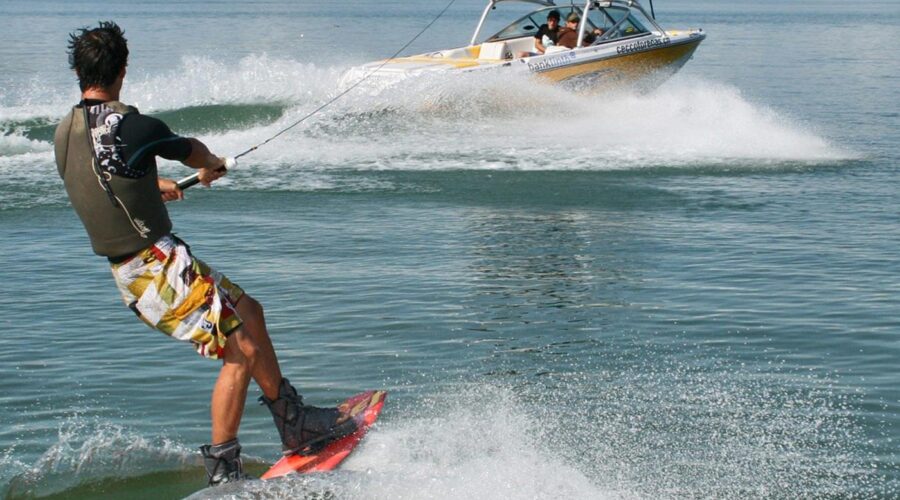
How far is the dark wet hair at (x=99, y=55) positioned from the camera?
15.1ft

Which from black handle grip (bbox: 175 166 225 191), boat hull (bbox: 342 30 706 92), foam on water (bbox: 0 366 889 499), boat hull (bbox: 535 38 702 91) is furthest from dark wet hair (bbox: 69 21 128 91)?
boat hull (bbox: 535 38 702 91)

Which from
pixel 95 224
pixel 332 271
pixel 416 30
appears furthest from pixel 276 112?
pixel 416 30

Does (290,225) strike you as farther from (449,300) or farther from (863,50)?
(863,50)

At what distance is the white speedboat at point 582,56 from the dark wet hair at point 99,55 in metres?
14.0

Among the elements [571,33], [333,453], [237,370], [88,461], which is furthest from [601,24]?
[237,370]

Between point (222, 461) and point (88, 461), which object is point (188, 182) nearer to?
point (222, 461)

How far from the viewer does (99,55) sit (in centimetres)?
464

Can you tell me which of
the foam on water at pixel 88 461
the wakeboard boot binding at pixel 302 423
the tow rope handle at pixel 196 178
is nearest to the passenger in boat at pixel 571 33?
the foam on water at pixel 88 461

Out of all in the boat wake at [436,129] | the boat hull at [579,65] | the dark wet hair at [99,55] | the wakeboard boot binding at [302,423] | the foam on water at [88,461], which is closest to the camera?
the dark wet hair at [99,55]

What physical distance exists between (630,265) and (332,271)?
96.6 inches

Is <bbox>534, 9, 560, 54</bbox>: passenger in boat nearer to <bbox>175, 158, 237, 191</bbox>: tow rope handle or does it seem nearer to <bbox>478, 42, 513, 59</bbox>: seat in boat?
<bbox>478, 42, 513, 59</bbox>: seat in boat

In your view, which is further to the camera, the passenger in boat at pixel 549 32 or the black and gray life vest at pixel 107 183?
the passenger in boat at pixel 549 32

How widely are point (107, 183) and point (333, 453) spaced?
1.54 metres

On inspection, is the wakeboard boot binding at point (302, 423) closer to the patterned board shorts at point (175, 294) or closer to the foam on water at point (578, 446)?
the foam on water at point (578, 446)
